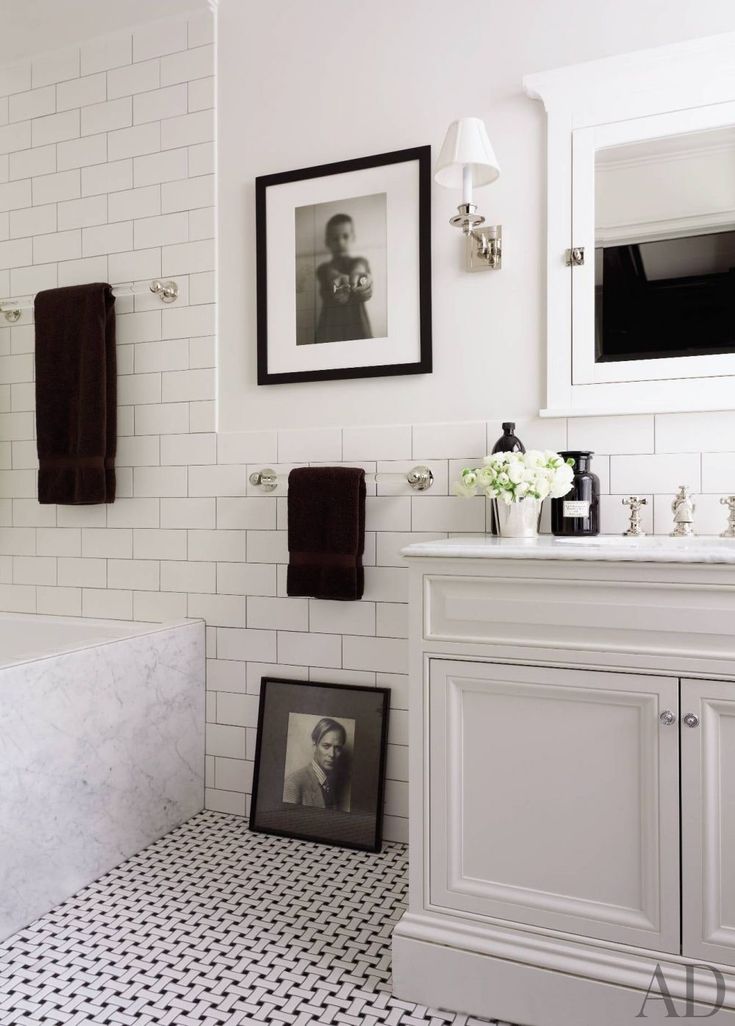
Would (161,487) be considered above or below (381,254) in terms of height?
below

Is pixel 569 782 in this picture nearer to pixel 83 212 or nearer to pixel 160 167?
pixel 160 167

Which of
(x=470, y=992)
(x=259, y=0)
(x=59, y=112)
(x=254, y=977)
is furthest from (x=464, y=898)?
(x=59, y=112)

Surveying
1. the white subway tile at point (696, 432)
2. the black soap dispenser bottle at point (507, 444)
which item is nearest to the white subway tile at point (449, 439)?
the black soap dispenser bottle at point (507, 444)

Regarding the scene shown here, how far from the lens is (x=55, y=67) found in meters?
2.74

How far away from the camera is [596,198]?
2.05 meters

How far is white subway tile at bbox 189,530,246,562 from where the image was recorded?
2498 millimetres

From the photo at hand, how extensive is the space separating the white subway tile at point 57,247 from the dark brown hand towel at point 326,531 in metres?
1.22

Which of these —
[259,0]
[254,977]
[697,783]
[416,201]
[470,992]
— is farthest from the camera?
[259,0]

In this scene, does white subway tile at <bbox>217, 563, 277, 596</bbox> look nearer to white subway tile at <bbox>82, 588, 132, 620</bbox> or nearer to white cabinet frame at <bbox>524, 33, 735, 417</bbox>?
white subway tile at <bbox>82, 588, 132, 620</bbox>

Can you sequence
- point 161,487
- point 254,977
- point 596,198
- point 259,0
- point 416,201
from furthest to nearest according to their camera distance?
point 161,487, point 259,0, point 416,201, point 596,198, point 254,977

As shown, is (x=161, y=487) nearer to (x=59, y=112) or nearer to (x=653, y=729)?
(x=59, y=112)

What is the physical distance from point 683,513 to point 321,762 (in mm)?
1273

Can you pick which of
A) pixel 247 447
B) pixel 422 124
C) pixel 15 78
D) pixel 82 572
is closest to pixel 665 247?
pixel 422 124

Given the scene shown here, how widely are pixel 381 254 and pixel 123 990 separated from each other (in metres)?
1.96
